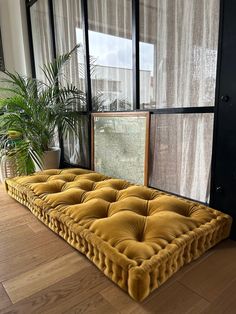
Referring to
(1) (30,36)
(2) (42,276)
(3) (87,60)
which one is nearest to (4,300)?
(2) (42,276)

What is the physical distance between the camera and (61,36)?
8.96 ft

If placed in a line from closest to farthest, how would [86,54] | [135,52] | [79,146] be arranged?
[135,52] < [86,54] < [79,146]

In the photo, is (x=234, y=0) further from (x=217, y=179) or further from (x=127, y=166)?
(x=127, y=166)

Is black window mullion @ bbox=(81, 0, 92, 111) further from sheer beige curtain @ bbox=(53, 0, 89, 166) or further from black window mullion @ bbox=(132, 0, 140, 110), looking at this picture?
black window mullion @ bbox=(132, 0, 140, 110)

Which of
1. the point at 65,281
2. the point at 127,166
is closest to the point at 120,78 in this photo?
the point at 127,166

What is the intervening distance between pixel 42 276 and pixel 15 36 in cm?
338

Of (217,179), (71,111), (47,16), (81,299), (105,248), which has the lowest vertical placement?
(81,299)

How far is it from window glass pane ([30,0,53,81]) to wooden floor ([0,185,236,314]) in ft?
8.19

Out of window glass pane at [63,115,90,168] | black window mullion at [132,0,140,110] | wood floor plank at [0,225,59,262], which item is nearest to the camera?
wood floor plank at [0,225,59,262]

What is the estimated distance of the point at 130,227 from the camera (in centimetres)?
114

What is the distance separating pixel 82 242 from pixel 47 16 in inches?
110

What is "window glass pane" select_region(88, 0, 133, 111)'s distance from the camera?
2025 mm

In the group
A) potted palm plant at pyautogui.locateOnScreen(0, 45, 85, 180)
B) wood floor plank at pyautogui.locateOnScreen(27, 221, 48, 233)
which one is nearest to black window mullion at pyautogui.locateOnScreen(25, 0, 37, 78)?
potted palm plant at pyautogui.locateOnScreen(0, 45, 85, 180)

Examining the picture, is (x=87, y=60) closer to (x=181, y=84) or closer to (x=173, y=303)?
(x=181, y=84)
